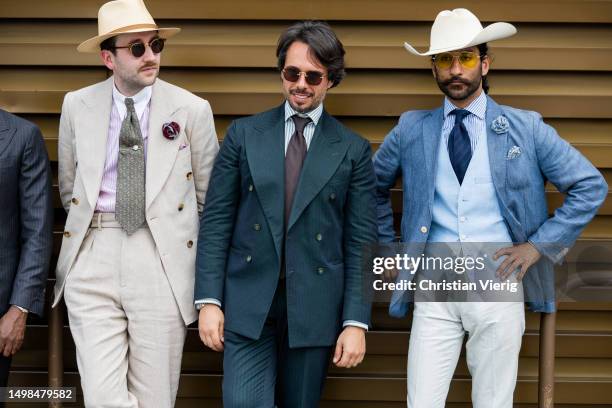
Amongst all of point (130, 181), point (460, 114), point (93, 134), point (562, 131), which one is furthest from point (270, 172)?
point (562, 131)

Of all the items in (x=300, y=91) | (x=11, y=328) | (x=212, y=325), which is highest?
(x=300, y=91)

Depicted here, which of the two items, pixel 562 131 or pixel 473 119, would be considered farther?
pixel 562 131

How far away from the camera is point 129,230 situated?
4680 millimetres

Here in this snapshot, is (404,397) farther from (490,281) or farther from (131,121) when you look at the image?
(131,121)

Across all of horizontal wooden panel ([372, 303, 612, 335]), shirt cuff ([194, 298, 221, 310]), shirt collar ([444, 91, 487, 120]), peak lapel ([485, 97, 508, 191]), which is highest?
shirt collar ([444, 91, 487, 120])

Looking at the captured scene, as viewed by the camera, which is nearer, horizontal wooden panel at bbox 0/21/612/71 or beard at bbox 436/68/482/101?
beard at bbox 436/68/482/101

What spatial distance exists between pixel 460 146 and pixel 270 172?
895 millimetres

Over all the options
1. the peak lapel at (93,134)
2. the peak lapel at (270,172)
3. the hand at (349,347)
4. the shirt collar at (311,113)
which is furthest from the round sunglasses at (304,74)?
the hand at (349,347)

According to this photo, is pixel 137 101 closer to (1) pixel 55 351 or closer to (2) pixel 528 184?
(1) pixel 55 351

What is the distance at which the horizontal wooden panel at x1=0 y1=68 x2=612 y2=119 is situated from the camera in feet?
18.0

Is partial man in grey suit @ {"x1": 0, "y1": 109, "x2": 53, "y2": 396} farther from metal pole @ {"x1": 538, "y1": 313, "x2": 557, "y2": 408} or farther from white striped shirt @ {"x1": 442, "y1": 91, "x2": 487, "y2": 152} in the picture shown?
metal pole @ {"x1": 538, "y1": 313, "x2": 557, "y2": 408}

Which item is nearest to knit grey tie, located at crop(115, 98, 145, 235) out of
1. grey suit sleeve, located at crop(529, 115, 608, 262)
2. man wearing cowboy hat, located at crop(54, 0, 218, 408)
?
man wearing cowboy hat, located at crop(54, 0, 218, 408)

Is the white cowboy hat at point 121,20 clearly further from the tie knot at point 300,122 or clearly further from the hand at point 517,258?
the hand at point 517,258

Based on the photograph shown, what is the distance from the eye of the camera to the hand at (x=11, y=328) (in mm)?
4777
